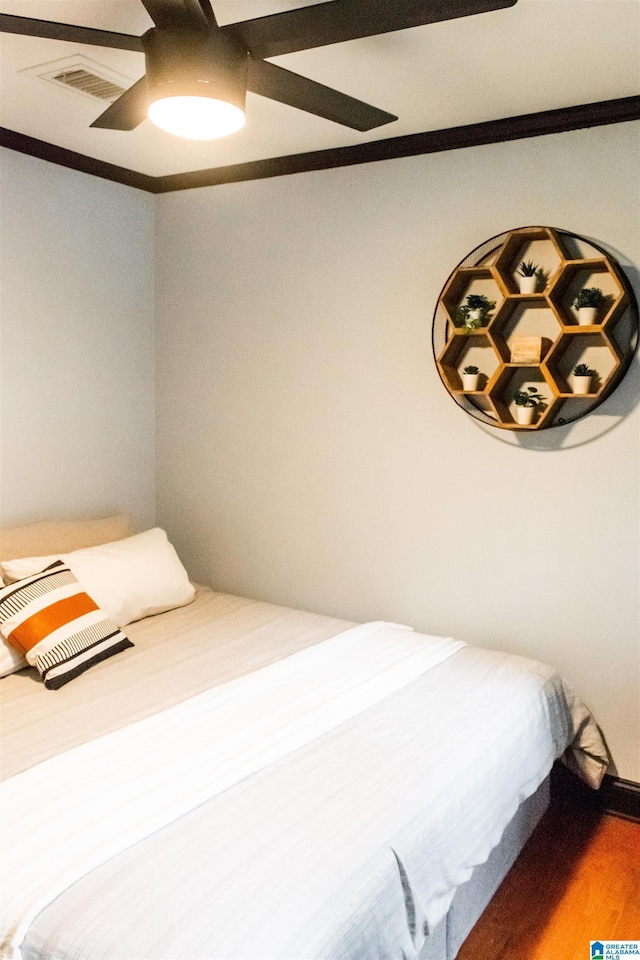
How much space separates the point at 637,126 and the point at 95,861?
263 cm

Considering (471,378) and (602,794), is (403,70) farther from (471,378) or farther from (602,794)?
(602,794)

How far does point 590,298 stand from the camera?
266cm

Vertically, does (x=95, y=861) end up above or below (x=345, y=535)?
below

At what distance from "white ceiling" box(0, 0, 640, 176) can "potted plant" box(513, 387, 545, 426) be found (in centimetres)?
97

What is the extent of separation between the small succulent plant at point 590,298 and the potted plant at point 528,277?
0.17 metres

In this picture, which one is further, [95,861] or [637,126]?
[637,126]

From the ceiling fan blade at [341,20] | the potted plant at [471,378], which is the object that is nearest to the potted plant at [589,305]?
the potted plant at [471,378]

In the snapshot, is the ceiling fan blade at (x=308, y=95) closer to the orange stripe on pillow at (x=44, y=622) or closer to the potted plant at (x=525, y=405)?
the potted plant at (x=525, y=405)

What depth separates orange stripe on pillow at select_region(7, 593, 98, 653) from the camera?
258 centimetres

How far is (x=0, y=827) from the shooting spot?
170 centimetres

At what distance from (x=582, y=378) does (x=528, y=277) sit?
403mm

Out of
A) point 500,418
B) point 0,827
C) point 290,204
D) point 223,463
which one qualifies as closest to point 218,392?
point 223,463

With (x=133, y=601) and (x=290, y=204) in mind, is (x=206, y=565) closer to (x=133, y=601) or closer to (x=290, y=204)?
(x=133, y=601)

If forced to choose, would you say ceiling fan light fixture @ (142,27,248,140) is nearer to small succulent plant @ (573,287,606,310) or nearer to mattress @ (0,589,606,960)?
small succulent plant @ (573,287,606,310)
